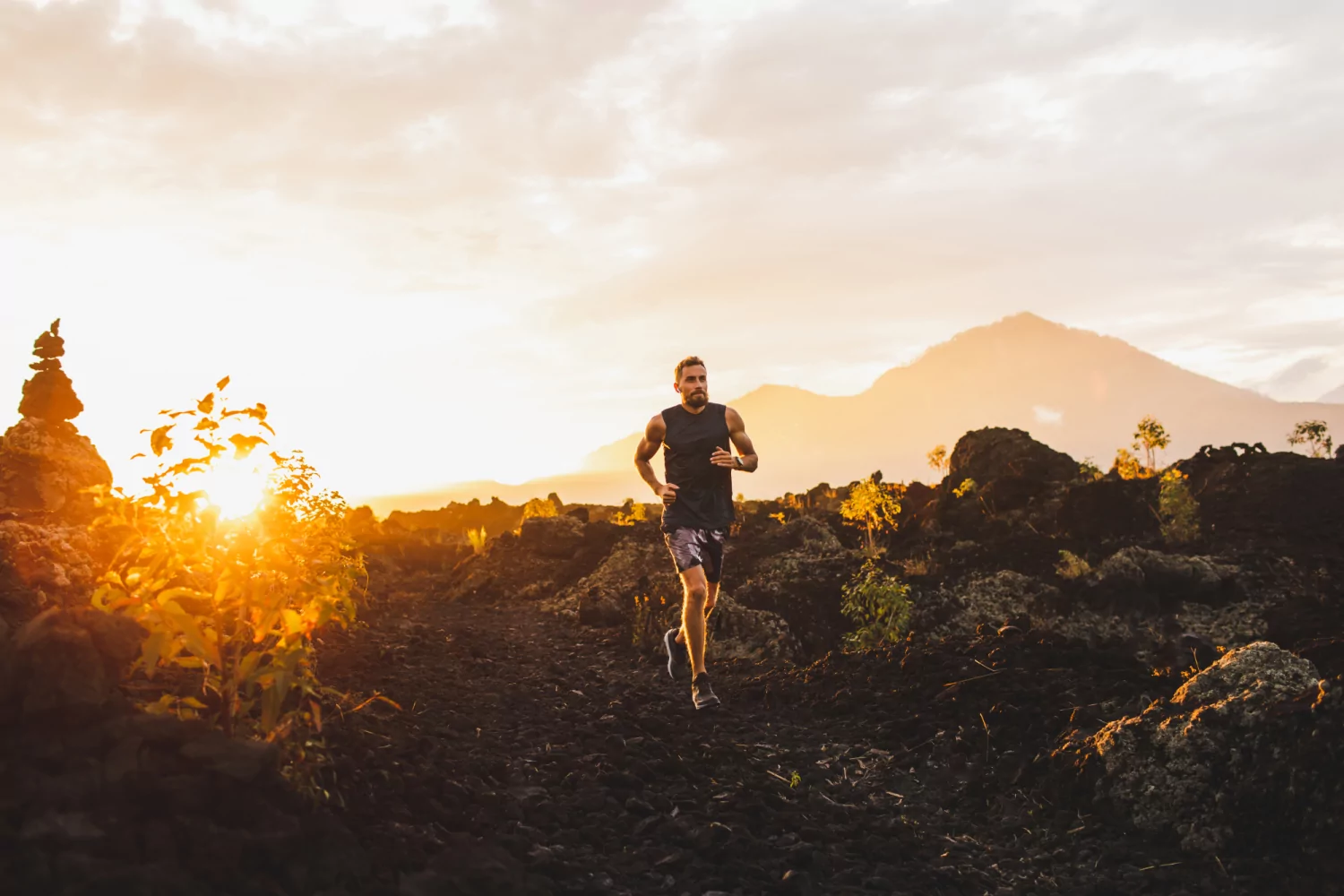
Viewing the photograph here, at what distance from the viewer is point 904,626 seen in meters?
8.71

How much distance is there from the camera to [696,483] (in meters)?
7.04

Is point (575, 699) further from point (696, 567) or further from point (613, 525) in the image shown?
point (613, 525)

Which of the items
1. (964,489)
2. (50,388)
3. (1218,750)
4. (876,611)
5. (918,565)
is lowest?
(1218,750)

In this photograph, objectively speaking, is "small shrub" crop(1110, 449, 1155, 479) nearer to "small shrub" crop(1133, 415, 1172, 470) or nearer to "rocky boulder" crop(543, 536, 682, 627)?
"small shrub" crop(1133, 415, 1172, 470)

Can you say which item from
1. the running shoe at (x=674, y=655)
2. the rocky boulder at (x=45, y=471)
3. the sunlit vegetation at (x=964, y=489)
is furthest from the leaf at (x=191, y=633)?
the sunlit vegetation at (x=964, y=489)

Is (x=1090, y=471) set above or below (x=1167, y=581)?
above

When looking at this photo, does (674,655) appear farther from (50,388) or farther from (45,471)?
(50,388)

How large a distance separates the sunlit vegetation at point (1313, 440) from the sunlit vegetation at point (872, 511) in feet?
22.3

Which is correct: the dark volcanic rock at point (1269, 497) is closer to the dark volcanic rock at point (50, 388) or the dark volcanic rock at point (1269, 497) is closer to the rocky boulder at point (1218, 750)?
the rocky boulder at point (1218, 750)

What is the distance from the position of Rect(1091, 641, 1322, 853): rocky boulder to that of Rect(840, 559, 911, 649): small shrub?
134 inches

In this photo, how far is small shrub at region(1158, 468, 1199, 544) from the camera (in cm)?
1048

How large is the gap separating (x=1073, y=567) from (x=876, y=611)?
2830mm

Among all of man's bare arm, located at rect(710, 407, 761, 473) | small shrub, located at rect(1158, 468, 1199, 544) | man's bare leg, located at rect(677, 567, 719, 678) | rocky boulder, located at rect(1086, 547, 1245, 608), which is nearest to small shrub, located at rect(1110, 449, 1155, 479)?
small shrub, located at rect(1158, 468, 1199, 544)

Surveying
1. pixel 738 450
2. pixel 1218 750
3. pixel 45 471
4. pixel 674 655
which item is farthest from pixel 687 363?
pixel 45 471
